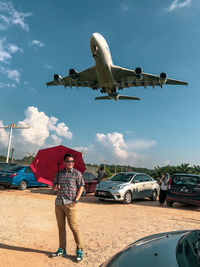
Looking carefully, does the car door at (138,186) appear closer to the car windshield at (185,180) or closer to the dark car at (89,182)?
the car windshield at (185,180)

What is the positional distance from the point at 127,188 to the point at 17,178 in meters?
6.56

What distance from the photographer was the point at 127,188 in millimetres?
9625

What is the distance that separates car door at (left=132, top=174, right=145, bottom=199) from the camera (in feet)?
33.1

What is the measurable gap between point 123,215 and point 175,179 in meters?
3.62

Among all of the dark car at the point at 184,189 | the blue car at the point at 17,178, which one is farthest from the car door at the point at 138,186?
the blue car at the point at 17,178

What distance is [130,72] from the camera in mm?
22828

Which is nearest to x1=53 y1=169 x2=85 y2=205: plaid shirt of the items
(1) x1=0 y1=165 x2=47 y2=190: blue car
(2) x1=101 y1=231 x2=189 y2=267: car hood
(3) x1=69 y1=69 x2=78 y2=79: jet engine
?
(2) x1=101 y1=231 x2=189 y2=267: car hood

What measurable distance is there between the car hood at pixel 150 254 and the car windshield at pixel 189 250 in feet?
0.16

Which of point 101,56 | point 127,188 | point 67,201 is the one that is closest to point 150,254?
point 67,201

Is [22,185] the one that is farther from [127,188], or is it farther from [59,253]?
[59,253]

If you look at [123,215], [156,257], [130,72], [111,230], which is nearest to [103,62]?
[130,72]

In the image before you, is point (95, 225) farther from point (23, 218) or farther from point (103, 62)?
point (103, 62)

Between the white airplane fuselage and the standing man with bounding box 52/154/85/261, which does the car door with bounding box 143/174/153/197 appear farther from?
the white airplane fuselage

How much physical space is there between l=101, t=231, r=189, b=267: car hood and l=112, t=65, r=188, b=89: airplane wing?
67.2 ft
